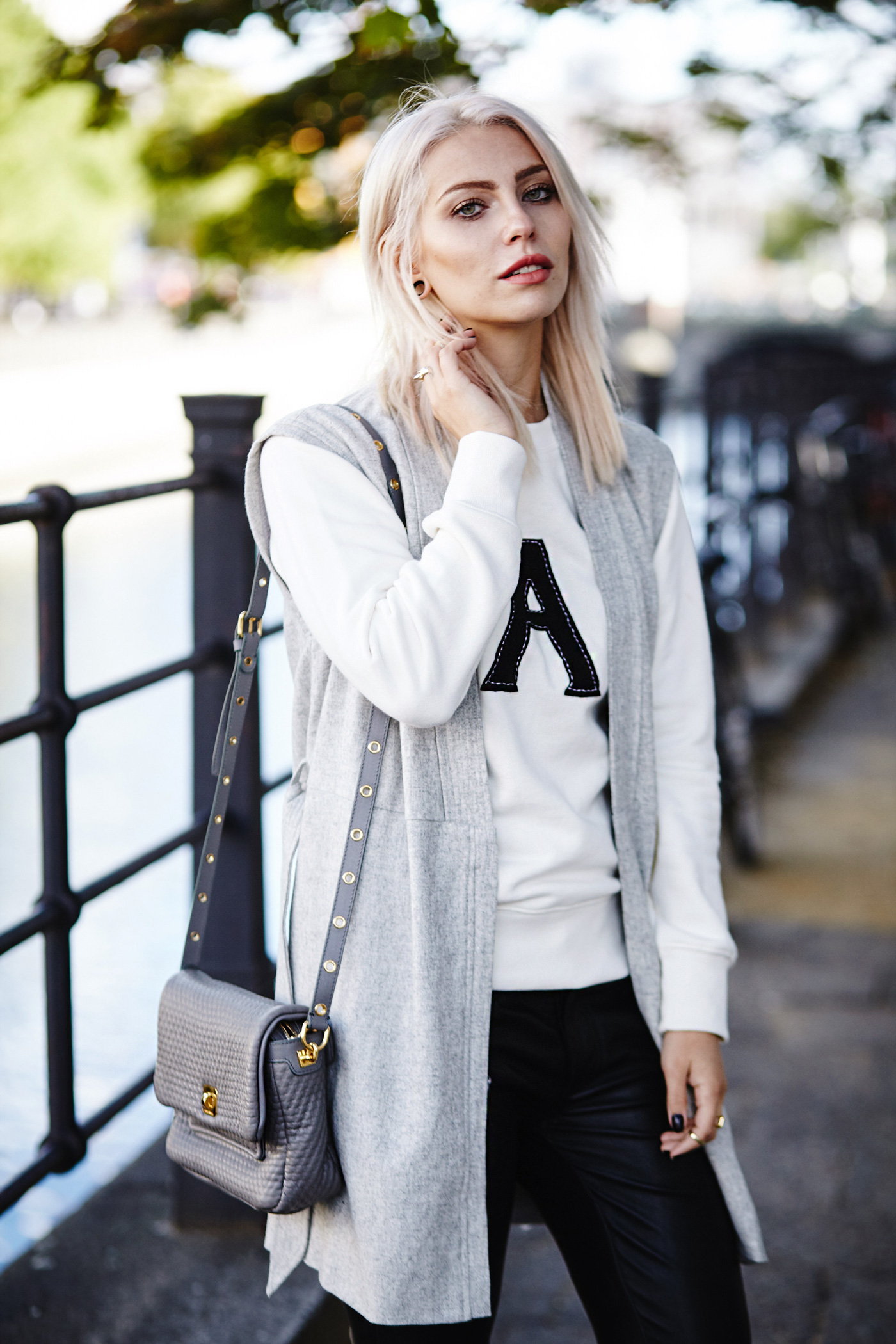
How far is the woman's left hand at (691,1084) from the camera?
1.77 meters

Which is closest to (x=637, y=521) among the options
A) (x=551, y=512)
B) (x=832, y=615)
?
(x=551, y=512)

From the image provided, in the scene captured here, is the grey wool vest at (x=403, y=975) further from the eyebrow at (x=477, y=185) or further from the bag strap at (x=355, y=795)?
the eyebrow at (x=477, y=185)

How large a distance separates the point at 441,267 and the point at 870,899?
3.83m

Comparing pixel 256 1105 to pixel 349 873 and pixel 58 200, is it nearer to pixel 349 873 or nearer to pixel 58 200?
pixel 349 873

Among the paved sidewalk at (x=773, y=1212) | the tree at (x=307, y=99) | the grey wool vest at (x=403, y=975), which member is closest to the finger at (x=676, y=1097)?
the grey wool vest at (x=403, y=975)

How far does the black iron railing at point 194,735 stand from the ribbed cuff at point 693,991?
1044mm

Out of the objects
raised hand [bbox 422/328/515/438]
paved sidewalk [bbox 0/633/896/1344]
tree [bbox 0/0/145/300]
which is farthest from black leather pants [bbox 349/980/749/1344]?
tree [bbox 0/0/145/300]

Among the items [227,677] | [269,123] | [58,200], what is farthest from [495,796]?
[58,200]

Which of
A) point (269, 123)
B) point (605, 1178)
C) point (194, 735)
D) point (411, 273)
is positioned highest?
point (269, 123)

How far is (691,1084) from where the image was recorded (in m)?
1.81

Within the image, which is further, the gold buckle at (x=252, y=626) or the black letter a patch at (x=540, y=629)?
the gold buckle at (x=252, y=626)

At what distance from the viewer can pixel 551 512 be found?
1828 millimetres

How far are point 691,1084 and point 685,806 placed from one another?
1.19ft

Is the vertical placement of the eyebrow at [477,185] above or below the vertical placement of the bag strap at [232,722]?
above
